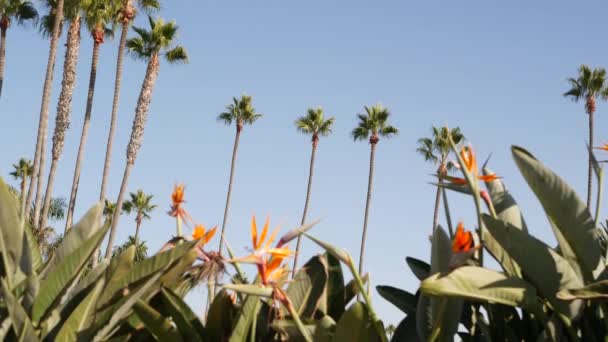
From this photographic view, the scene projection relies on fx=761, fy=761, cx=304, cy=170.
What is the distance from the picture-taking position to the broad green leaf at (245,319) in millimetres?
2984

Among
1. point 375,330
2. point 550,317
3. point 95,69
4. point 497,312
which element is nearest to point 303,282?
point 375,330

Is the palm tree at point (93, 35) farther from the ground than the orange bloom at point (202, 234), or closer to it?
farther from the ground

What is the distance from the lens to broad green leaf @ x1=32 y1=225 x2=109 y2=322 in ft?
10.1

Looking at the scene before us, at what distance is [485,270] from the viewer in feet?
9.04

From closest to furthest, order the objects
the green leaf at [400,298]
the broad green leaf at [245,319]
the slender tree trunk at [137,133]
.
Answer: the broad green leaf at [245,319], the green leaf at [400,298], the slender tree trunk at [137,133]

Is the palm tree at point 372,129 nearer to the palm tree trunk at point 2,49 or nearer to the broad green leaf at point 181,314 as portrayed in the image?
the palm tree trunk at point 2,49

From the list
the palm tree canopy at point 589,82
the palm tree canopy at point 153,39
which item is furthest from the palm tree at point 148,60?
the palm tree canopy at point 589,82

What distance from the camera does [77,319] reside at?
3.01 meters

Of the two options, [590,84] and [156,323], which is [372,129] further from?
[156,323]

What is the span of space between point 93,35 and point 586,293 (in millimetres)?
25043

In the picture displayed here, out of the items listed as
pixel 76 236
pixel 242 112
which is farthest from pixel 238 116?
pixel 76 236

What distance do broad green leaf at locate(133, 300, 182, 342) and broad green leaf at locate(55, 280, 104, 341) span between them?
0.17 meters

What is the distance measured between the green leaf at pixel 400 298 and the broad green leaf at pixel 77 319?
1.26 metres

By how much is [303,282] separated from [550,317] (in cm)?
100
